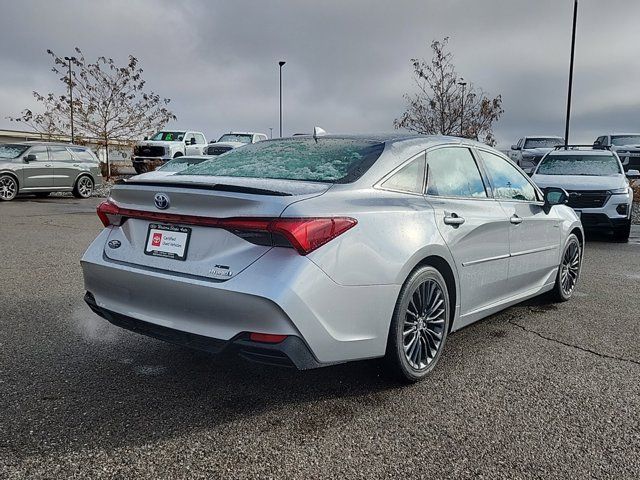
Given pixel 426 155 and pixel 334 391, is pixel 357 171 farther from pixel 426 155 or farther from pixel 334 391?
pixel 334 391

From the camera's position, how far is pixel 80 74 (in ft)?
102

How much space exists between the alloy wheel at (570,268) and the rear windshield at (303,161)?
9.33 ft

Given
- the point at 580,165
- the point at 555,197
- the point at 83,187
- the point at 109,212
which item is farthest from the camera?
the point at 83,187

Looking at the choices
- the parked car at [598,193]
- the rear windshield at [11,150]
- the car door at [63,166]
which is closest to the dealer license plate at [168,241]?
the parked car at [598,193]

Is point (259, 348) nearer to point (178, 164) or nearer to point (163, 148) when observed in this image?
point (178, 164)

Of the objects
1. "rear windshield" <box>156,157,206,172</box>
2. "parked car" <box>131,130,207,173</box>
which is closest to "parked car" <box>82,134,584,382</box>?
"rear windshield" <box>156,157,206,172</box>

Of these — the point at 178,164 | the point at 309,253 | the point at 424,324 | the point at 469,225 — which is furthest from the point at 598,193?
the point at 178,164

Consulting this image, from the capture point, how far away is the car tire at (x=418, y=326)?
3.19 metres

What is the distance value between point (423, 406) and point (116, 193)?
2.16 meters

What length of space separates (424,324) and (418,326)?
0.08 metres

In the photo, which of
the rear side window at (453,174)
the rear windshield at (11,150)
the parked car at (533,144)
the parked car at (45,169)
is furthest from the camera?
the parked car at (533,144)

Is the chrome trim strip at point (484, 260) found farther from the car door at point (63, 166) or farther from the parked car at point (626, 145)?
the parked car at point (626, 145)

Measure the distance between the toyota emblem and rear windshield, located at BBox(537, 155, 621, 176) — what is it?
9.77 metres

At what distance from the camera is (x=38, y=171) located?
1727 cm
